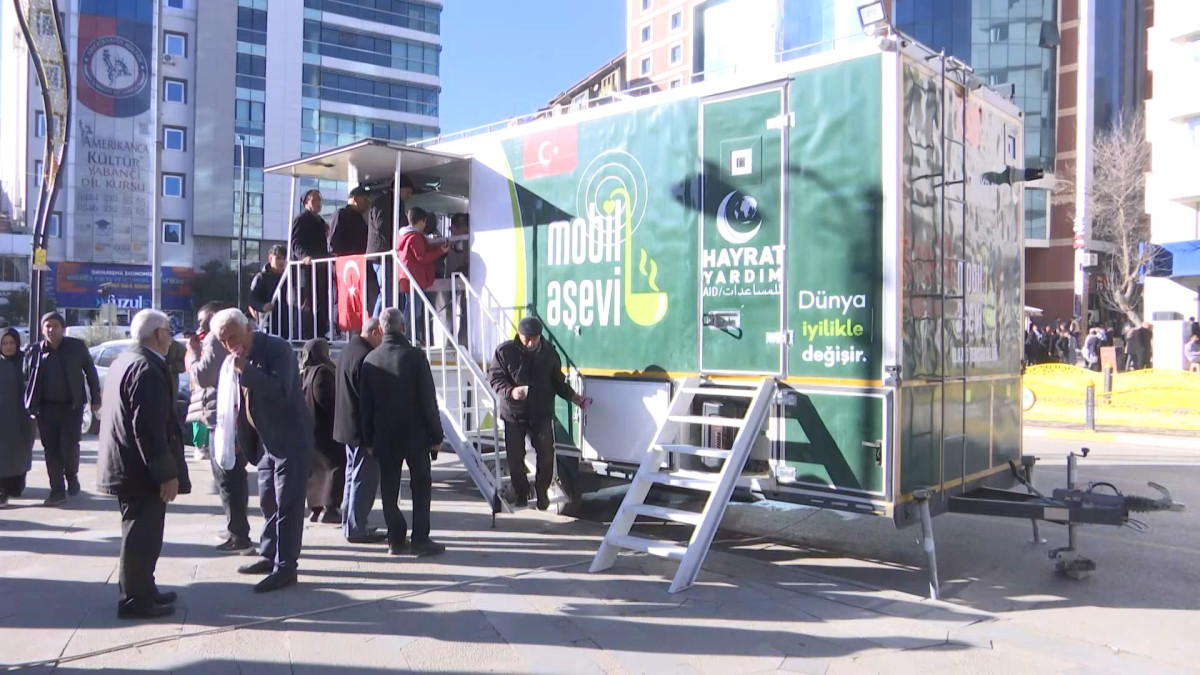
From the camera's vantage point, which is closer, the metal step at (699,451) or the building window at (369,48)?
the metal step at (699,451)

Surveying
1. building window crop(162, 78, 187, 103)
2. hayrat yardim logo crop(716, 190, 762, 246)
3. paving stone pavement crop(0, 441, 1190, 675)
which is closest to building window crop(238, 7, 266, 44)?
building window crop(162, 78, 187, 103)

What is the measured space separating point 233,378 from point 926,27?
4767 cm

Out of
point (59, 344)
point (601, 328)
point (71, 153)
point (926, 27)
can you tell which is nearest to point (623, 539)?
point (601, 328)

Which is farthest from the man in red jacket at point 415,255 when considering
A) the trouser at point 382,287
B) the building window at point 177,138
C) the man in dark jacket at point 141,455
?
the building window at point 177,138

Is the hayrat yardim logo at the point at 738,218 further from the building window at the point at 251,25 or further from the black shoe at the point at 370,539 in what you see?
the building window at the point at 251,25

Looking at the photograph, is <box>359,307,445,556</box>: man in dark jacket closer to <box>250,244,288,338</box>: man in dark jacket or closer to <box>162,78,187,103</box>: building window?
<box>250,244,288,338</box>: man in dark jacket

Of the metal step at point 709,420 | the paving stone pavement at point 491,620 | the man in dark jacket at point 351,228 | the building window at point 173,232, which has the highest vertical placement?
the building window at point 173,232

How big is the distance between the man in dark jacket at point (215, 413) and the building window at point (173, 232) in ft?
165

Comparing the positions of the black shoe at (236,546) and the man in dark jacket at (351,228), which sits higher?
the man in dark jacket at (351,228)

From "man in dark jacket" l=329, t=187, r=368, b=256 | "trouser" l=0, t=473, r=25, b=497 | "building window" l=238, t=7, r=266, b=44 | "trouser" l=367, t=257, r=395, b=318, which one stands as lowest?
"trouser" l=0, t=473, r=25, b=497

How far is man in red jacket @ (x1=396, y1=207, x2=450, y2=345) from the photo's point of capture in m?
8.55

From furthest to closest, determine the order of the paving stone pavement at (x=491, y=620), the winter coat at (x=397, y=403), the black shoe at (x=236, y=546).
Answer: the black shoe at (x=236, y=546)
the winter coat at (x=397, y=403)
the paving stone pavement at (x=491, y=620)

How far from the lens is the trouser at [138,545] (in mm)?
5070

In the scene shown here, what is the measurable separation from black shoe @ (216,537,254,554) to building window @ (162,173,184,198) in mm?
52463
